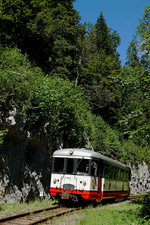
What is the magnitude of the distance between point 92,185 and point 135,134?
506cm

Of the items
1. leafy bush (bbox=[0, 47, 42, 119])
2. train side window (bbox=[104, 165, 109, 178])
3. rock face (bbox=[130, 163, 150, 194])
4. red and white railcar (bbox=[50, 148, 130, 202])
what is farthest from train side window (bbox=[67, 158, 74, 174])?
rock face (bbox=[130, 163, 150, 194])

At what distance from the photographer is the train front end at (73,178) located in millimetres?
12672

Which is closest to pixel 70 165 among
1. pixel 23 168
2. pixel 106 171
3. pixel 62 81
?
pixel 23 168

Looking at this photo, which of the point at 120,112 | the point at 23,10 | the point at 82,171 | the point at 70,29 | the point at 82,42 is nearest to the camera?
the point at 82,171

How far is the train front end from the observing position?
1267cm

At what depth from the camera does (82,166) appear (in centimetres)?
1316

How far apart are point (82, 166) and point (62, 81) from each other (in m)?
8.53

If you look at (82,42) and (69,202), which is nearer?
(69,202)

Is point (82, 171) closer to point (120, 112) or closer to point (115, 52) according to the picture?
point (120, 112)

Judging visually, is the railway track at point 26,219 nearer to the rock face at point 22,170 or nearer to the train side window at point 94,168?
the rock face at point 22,170

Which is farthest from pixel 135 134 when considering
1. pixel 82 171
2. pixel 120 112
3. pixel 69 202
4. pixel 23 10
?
pixel 120 112

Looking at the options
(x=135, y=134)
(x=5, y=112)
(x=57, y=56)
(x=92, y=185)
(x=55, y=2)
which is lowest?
(x=92, y=185)

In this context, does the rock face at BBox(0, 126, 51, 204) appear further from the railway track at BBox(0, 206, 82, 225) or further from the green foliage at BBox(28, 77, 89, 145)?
the railway track at BBox(0, 206, 82, 225)

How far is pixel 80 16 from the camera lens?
30.4 m
